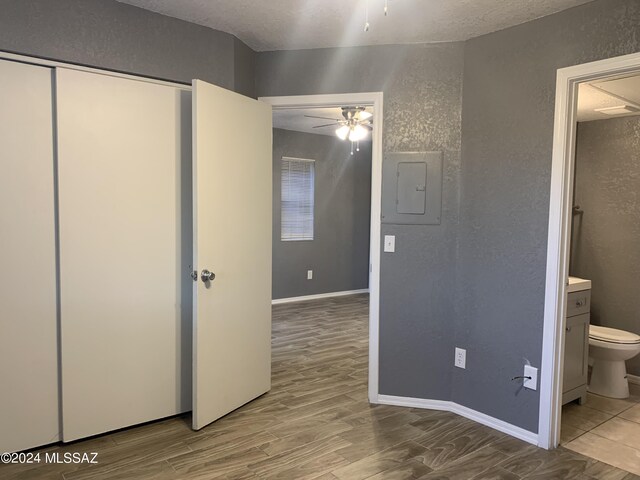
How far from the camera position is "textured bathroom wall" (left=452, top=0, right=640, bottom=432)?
2473 mm

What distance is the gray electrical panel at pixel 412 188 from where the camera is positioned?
2.93 m

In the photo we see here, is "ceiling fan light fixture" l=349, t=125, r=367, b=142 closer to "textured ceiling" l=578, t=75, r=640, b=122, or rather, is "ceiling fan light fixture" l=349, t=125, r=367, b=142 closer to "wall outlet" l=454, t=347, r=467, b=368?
"textured ceiling" l=578, t=75, r=640, b=122

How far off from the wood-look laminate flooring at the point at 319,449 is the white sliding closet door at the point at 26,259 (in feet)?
0.83

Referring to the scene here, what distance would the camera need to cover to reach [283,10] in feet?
8.16

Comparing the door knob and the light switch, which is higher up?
the light switch

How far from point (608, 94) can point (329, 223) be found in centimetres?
405

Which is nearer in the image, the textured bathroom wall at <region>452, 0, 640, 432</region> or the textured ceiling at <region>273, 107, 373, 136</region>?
the textured bathroom wall at <region>452, 0, 640, 432</region>

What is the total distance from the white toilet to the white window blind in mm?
3874

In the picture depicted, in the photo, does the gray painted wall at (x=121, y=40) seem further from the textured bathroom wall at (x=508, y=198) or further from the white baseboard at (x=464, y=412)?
the white baseboard at (x=464, y=412)

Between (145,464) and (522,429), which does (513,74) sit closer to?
(522,429)

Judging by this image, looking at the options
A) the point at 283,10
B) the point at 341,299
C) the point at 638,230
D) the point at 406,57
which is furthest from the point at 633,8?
the point at 341,299

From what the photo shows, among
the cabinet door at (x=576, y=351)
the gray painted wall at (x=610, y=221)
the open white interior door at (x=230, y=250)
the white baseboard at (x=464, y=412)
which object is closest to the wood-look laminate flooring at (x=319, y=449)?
the white baseboard at (x=464, y=412)

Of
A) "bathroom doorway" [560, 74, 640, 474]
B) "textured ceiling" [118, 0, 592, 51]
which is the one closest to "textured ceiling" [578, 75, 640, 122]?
"bathroom doorway" [560, 74, 640, 474]

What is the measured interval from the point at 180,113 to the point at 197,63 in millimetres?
337
